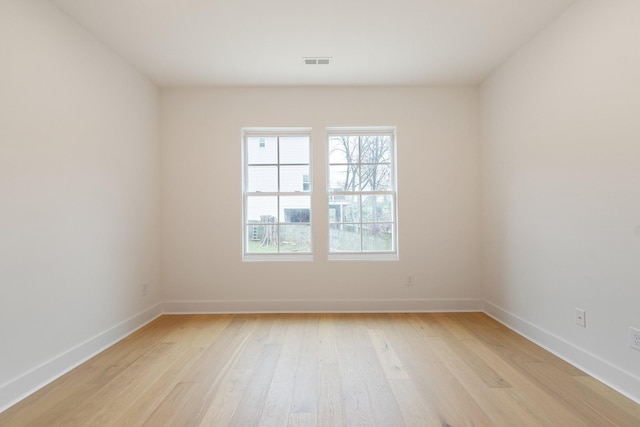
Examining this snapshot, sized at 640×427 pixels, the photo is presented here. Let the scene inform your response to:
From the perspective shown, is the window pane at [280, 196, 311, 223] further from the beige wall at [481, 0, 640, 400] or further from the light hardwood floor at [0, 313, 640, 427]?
the beige wall at [481, 0, 640, 400]

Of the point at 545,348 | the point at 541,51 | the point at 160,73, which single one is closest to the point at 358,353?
the point at 545,348

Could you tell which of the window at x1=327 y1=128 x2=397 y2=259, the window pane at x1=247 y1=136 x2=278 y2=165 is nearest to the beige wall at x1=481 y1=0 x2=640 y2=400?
the window at x1=327 y1=128 x2=397 y2=259

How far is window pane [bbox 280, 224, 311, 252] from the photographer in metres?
4.00

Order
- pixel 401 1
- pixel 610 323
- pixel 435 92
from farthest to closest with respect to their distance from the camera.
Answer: pixel 435 92, pixel 401 1, pixel 610 323

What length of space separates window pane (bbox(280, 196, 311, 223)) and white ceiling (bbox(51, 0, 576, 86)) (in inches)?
54.3

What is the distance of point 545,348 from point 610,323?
0.70 m

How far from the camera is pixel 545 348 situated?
2756mm

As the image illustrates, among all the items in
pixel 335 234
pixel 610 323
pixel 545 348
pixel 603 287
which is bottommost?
pixel 545 348

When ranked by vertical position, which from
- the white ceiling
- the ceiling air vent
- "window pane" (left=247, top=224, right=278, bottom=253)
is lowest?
"window pane" (left=247, top=224, right=278, bottom=253)

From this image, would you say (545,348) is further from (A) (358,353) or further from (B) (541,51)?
(B) (541,51)

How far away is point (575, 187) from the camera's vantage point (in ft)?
8.08

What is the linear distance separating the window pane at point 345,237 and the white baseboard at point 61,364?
2.23m

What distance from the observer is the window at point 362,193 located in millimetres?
3990

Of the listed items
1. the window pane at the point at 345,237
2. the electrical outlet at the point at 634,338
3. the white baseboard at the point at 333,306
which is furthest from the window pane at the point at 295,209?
the electrical outlet at the point at 634,338
